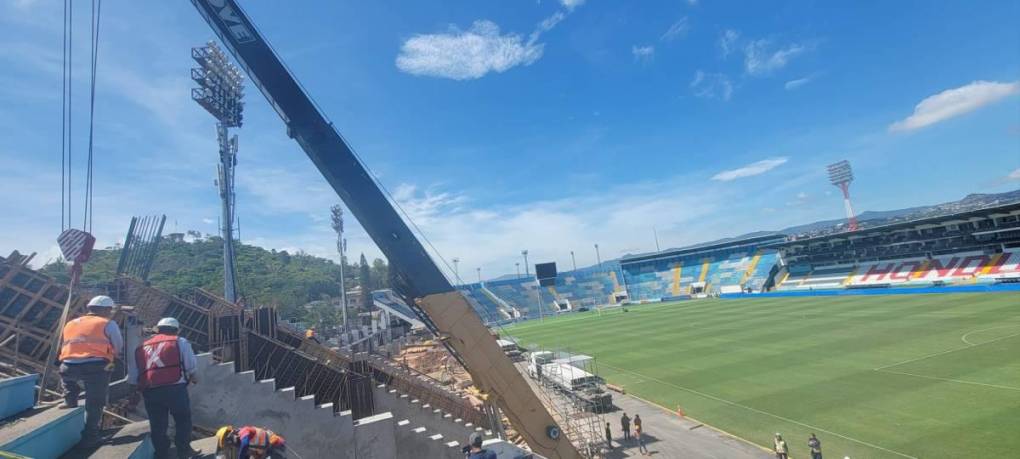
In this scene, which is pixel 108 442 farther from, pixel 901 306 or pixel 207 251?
pixel 207 251

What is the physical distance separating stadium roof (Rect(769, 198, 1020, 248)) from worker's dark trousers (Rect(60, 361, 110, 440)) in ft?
219

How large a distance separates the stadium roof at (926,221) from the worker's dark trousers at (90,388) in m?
66.7

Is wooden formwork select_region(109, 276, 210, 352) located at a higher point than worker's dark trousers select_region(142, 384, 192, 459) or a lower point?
higher

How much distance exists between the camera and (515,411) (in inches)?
400

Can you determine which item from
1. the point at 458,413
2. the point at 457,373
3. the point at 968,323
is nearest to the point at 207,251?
the point at 457,373

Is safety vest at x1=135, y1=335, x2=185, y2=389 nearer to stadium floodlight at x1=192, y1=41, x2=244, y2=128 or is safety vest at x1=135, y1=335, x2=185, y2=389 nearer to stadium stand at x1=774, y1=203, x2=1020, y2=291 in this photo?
stadium floodlight at x1=192, y1=41, x2=244, y2=128

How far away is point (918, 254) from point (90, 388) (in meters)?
76.9

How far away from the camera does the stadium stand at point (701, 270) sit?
7681cm

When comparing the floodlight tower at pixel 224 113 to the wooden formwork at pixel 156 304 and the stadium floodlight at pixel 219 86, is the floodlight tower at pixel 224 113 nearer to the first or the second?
the stadium floodlight at pixel 219 86

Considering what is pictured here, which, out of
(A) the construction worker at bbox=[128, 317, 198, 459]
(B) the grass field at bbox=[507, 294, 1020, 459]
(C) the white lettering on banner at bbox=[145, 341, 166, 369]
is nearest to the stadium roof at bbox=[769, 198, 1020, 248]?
(B) the grass field at bbox=[507, 294, 1020, 459]

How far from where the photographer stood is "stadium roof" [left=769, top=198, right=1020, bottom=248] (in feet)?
146

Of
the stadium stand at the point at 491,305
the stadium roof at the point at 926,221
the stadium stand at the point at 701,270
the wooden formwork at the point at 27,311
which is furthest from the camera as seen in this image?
the stadium stand at the point at 491,305

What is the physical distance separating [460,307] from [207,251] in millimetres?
94053

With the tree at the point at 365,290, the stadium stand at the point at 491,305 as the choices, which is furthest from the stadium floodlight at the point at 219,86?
the stadium stand at the point at 491,305
